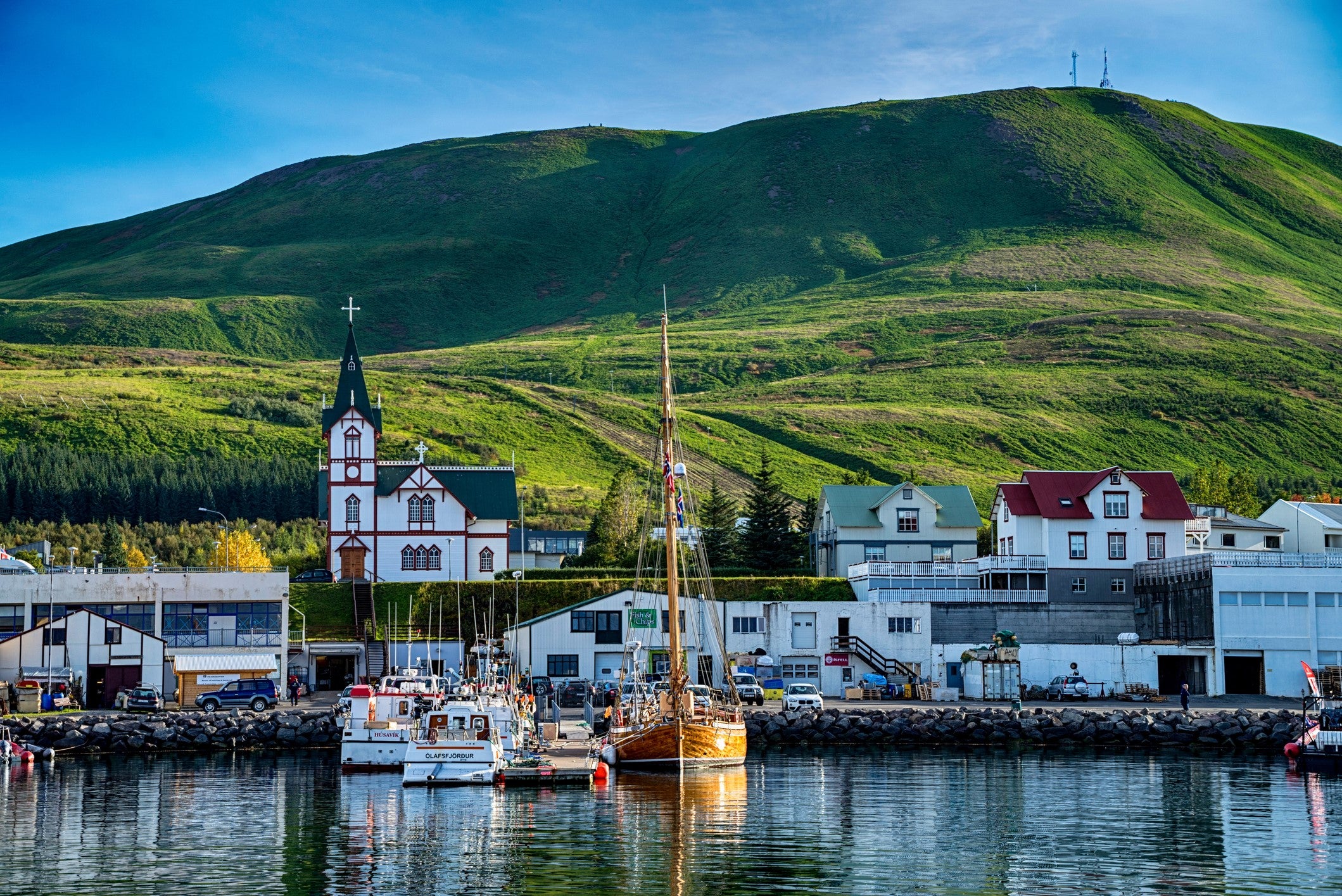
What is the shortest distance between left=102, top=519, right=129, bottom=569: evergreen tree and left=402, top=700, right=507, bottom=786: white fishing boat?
243 feet

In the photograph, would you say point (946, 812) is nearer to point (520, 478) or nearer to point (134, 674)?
point (134, 674)

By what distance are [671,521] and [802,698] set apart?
14459 mm

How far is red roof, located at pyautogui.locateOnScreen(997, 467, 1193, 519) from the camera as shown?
81250mm

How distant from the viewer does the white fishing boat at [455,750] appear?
49938 mm

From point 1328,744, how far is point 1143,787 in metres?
9.99

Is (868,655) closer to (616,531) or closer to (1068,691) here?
(1068,691)

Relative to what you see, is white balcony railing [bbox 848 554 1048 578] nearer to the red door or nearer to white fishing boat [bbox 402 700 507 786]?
white fishing boat [bbox 402 700 507 786]

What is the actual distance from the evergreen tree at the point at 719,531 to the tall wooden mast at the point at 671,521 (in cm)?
3949

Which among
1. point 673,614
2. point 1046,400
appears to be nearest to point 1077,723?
point 673,614

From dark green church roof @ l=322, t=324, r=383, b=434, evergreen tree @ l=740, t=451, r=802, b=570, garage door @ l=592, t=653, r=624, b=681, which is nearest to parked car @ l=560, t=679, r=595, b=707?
garage door @ l=592, t=653, r=624, b=681

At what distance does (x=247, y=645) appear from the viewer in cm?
7569

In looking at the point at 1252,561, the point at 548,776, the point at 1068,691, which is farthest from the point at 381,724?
the point at 1252,561

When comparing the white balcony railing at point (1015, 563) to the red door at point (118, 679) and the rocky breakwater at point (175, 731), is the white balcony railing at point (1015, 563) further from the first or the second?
the red door at point (118, 679)

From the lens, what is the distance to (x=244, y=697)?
68625 mm
